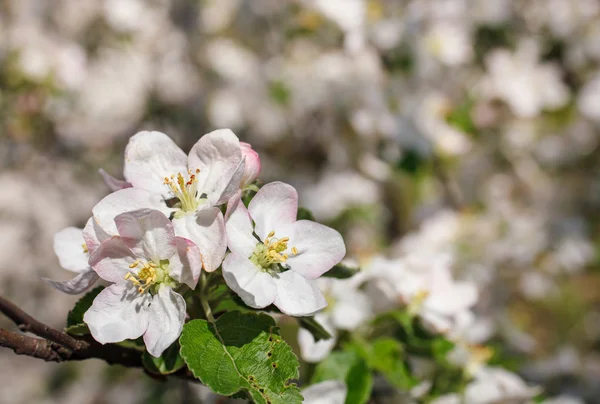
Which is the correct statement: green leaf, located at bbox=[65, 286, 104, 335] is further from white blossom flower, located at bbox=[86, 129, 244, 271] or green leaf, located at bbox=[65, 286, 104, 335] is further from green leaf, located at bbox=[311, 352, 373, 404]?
green leaf, located at bbox=[311, 352, 373, 404]

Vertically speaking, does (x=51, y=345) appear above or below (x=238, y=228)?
below

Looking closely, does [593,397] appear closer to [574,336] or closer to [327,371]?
[327,371]

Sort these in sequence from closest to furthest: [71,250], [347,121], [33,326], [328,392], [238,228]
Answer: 1. [33,326]
2. [238,228]
3. [71,250]
4. [328,392]
5. [347,121]

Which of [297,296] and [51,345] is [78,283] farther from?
[297,296]

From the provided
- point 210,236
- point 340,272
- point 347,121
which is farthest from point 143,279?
point 347,121

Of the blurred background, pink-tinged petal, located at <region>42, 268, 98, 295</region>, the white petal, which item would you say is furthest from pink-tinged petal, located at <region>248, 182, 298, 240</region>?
the blurred background

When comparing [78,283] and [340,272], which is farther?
[340,272]

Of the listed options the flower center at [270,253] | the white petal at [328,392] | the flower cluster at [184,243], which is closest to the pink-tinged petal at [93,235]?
the flower cluster at [184,243]
